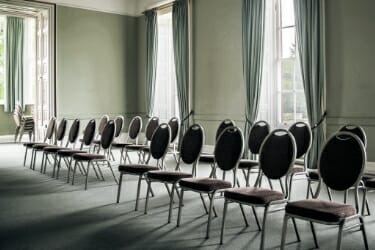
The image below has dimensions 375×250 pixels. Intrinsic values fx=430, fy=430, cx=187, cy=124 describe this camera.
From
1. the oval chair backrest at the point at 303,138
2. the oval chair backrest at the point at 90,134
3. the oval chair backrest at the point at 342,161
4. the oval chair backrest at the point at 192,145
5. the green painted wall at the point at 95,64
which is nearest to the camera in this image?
the oval chair backrest at the point at 342,161

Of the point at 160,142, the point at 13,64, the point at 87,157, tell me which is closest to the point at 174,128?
the point at 87,157

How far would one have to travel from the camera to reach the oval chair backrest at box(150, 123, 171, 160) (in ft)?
15.3

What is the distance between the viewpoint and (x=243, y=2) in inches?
309

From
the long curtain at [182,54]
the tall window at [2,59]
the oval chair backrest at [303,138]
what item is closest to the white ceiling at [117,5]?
the long curtain at [182,54]

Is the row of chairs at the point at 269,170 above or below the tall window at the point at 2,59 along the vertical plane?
below

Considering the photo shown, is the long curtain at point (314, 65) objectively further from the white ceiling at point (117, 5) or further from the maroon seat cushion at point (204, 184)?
the white ceiling at point (117, 5)

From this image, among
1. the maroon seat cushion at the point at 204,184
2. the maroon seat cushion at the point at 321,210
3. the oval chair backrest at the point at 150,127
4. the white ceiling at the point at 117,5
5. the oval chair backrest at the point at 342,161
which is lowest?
the maroon seat cushion at the point at 321,210

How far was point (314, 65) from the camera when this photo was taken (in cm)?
654

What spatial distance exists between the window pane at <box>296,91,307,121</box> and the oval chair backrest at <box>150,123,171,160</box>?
10.6 ft

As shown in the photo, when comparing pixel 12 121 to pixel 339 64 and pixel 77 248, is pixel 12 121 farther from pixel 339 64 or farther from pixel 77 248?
pixel 77 248

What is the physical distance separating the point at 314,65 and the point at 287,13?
55.5 inches

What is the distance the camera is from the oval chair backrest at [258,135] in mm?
5418

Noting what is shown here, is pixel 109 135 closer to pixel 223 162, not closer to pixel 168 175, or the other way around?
pixel 168 175

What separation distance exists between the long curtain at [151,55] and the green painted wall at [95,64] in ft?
2.74
